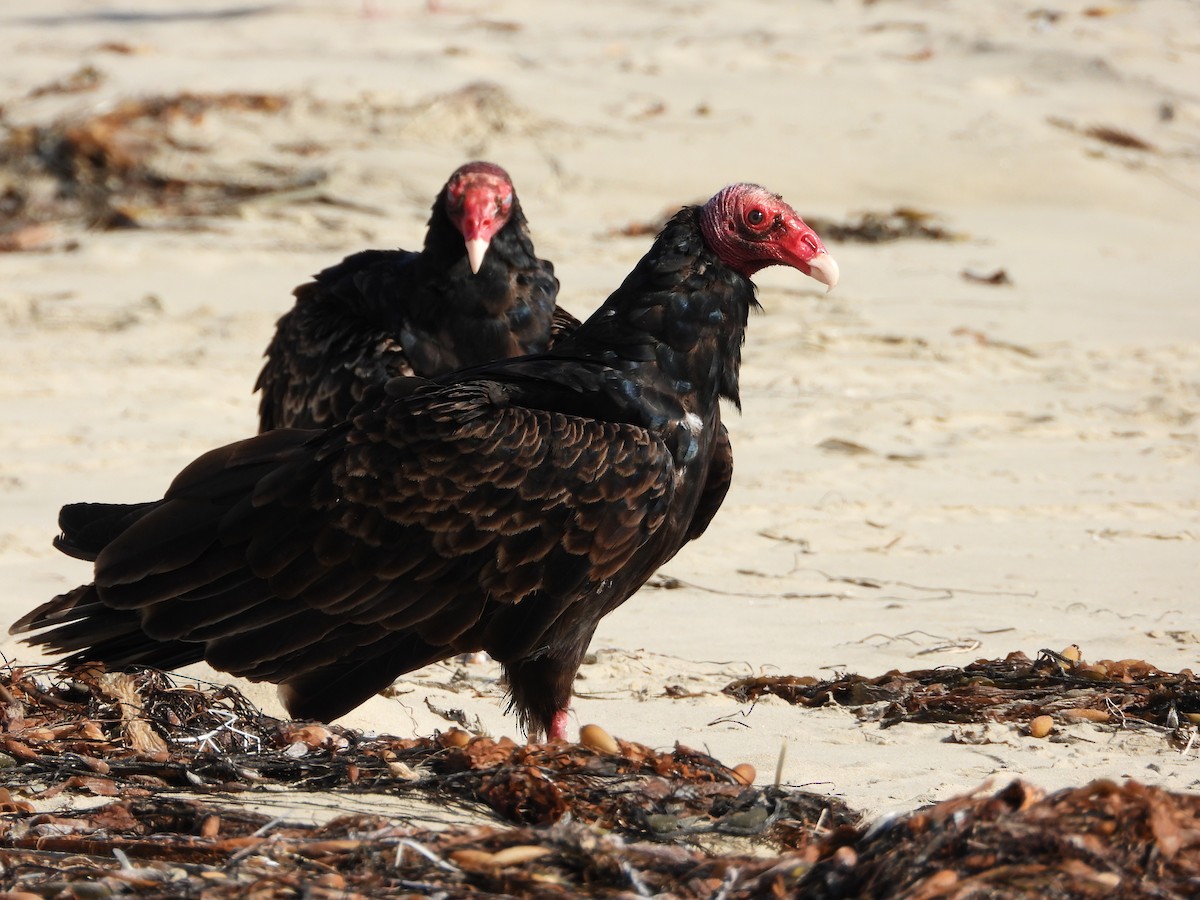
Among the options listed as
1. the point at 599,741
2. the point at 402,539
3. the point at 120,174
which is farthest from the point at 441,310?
the point at 120,174

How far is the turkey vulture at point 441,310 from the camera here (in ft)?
15.1

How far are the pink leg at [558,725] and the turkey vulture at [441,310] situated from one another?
49.2 inches

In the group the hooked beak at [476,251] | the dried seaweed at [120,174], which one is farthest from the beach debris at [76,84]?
the hooked beak at [476,251]

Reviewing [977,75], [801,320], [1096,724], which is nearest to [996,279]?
[801,320]

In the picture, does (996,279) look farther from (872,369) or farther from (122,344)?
(122,344)

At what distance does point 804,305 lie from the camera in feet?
26.2

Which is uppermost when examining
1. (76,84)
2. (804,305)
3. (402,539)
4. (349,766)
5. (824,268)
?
(76,84)

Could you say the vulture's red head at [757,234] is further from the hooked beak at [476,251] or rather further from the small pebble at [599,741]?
the small pebble at [599,741]

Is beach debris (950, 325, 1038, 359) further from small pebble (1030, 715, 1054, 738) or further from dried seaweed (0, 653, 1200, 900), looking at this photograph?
dried seaweed (0, 653, 1200, 900)

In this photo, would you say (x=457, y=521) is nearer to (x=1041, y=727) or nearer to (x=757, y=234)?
(x=757, y=234)

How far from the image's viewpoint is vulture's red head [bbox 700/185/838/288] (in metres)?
3.61

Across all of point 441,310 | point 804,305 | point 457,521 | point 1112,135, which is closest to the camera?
point 457,521

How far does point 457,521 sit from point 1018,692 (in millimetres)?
1407

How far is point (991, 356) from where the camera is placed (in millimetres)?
7266
